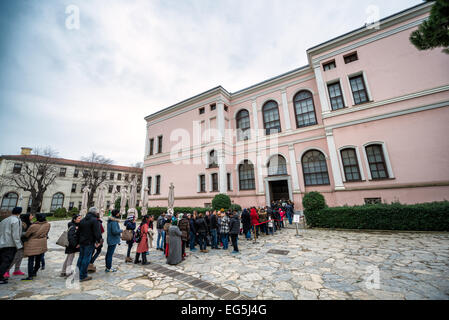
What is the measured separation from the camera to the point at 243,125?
20.2m

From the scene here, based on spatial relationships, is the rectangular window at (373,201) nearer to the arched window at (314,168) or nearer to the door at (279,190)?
the arched window at (314,168)

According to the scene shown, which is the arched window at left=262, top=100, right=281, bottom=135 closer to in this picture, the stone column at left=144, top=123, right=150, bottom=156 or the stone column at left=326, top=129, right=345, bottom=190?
the stone column at left=326, top=129, right=345, bottom=190

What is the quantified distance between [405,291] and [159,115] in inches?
1054

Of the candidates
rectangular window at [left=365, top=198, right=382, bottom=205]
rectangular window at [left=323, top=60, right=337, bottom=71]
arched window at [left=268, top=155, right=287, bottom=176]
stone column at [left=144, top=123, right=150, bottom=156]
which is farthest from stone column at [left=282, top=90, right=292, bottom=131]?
stone column at [left=144, top=123, right=150, bottom=156]

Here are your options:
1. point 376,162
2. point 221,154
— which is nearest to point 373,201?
point 376,162

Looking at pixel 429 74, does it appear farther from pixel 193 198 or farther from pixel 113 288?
pixel 193 198

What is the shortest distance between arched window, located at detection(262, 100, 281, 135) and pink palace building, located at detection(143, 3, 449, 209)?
109mm

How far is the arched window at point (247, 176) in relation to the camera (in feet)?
60.4

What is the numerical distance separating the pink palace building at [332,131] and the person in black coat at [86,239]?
44.7 feet

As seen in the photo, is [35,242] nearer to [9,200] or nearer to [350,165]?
[350,165]

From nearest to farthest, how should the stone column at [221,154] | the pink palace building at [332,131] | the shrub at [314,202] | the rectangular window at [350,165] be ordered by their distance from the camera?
1. the shrub at [314,202]
2. the pink palace building at [332,131]
3. the rectangular window at [350,165]
4. the stone column at [221,154]

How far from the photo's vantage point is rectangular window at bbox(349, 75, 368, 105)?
13.6 m

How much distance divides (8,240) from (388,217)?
14513 mm

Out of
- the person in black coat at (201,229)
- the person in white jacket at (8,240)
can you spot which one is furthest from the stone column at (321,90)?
the person in white jacket at (8,240)
